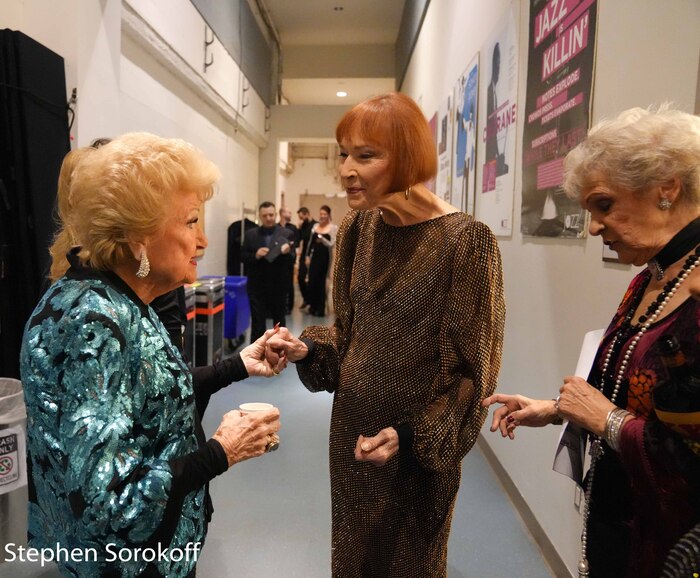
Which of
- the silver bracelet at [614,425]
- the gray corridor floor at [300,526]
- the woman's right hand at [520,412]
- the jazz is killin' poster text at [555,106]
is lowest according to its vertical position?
the gray corridor floor at [300,526]

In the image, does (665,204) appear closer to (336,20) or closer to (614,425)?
(614,425)

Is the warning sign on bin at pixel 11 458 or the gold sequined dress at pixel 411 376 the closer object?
the gold sequined dress at pixel 411 376

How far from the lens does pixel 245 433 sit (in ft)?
3.43

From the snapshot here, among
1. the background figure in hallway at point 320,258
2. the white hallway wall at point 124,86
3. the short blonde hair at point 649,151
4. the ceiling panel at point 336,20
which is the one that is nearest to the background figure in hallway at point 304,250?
the background figure in hallway at point 320,258

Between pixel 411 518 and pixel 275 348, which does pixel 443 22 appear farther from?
pixel 411 518

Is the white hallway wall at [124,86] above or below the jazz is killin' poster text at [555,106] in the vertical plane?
above

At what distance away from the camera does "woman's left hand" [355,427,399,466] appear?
3.65ft

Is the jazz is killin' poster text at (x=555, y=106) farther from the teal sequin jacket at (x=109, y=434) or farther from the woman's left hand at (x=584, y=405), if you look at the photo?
the teal sequin jacket at (x=109, y=434)

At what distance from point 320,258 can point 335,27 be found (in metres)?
4.23

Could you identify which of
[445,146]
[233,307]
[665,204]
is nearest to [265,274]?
[233,307]

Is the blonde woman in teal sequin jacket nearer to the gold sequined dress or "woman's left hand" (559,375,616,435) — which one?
the gold sequined dress

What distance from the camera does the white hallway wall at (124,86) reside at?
280 cm

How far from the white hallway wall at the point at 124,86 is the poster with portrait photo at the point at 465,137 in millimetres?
1743

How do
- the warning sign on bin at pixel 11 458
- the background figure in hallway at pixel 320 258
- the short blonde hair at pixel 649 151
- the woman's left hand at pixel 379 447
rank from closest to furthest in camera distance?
the short blonde hair at pixel 649 151 → the woman's left hand at pixel 379 447 → the warning sign on bin at pixel 11 458 → the background figure in hallway at pixel 320 258
